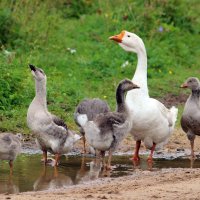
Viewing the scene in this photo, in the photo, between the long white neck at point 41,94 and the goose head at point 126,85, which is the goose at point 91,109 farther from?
the long white neck at point 41,94

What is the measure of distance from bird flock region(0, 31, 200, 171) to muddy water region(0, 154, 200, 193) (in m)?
0.16

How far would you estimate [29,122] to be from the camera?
501 inches

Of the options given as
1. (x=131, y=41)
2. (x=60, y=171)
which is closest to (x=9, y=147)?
(x=60, y=171)

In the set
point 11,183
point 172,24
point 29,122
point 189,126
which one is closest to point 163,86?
point 172,24

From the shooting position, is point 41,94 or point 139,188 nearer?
point 139,188

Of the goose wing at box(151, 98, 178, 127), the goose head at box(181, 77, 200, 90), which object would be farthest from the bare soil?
the goose head at box(181, 77, 200, 90)

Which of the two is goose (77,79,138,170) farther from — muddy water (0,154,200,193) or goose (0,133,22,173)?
goose (0,133,22,173)

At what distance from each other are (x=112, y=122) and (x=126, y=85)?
82 cm

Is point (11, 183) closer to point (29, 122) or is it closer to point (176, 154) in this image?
point (29, 122)

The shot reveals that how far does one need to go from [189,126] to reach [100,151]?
1584mm

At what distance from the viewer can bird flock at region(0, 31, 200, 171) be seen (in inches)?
501

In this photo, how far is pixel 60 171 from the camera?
1263 centimetres

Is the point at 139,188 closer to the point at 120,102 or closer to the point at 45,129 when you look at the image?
the point at 45,129

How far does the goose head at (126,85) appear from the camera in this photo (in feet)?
43.8
